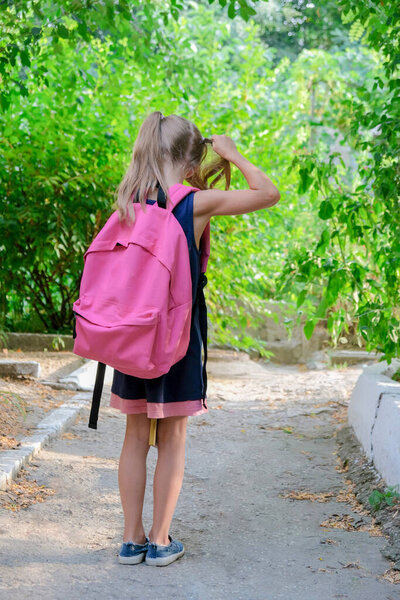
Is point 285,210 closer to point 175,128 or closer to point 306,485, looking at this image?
point 306,485

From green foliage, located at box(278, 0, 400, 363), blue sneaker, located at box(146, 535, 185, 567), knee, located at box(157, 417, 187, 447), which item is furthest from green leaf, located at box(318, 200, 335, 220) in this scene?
blue sneaker, located at box(146, 535, 185, 567)

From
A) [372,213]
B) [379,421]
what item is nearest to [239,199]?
[379,421]

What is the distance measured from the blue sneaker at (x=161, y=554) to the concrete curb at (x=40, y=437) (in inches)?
36.9

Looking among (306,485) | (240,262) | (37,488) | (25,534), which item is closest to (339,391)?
(240,262)

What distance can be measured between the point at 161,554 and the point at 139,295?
0.95 meters

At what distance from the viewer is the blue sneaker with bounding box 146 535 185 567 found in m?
2.63

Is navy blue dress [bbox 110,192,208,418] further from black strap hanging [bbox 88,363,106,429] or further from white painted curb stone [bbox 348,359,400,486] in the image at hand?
white painted curb stone [bbox 348,359,400,486]

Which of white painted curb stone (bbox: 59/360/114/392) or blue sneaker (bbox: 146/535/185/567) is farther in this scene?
white painted curb stone (bbox: 59/360/114/392)

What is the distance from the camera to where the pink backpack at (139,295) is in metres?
2.42

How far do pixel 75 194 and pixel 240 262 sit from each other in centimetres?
189

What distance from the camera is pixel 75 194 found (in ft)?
24.5

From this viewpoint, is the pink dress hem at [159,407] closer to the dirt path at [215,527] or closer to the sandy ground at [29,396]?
the dirt path at [215,527]

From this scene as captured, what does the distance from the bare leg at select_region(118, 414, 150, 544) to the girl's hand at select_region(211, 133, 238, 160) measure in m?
1.00

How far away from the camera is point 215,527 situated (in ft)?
10.3
